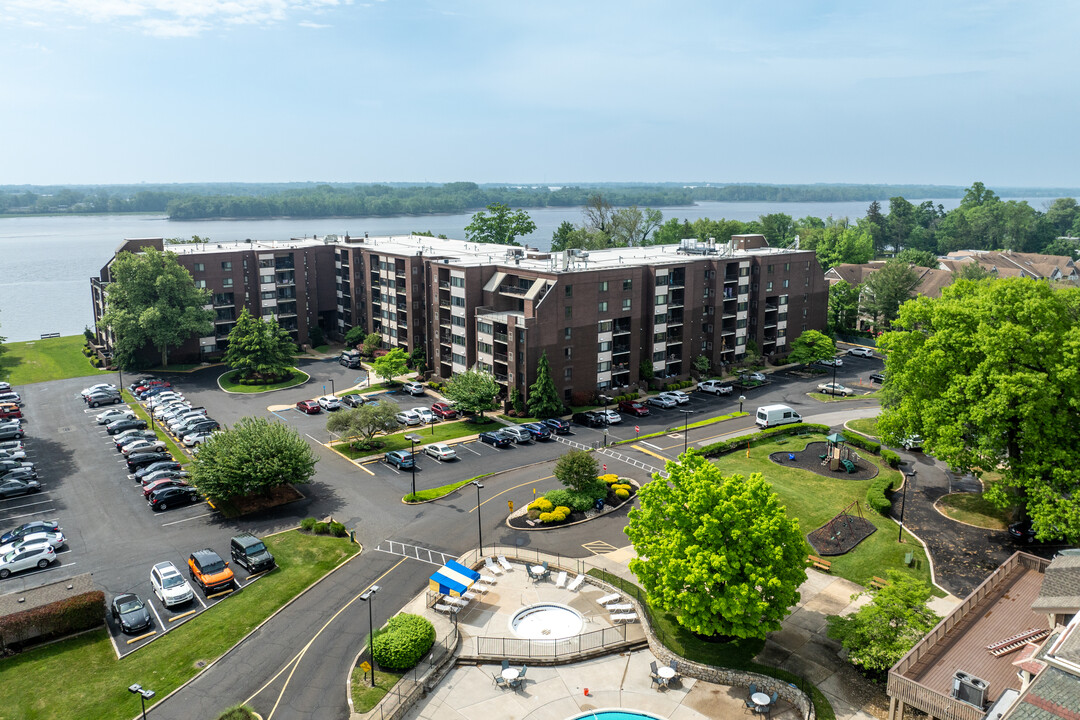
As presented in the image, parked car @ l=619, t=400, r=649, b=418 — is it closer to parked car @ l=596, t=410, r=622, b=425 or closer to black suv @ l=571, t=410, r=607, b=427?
parked car @ l=596, t=410, r=622, b=425

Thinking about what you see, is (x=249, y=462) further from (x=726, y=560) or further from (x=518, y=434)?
(x=726, y=560)

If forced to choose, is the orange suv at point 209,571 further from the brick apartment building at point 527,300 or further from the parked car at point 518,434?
the brick apartment building at point 527,300

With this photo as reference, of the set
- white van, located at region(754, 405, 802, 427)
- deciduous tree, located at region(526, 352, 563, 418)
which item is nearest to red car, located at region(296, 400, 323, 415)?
deciduous tree, located at region(526, 352, 563, 418)

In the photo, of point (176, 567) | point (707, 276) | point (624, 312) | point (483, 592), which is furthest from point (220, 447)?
point (707, 276)

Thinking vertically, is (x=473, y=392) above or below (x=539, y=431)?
above

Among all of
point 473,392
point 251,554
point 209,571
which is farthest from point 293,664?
point 473,392

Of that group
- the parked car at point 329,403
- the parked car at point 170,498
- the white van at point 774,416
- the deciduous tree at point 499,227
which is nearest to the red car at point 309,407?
the parked car at point 329,403

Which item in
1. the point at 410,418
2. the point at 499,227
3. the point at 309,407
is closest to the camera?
the point at 410,418
